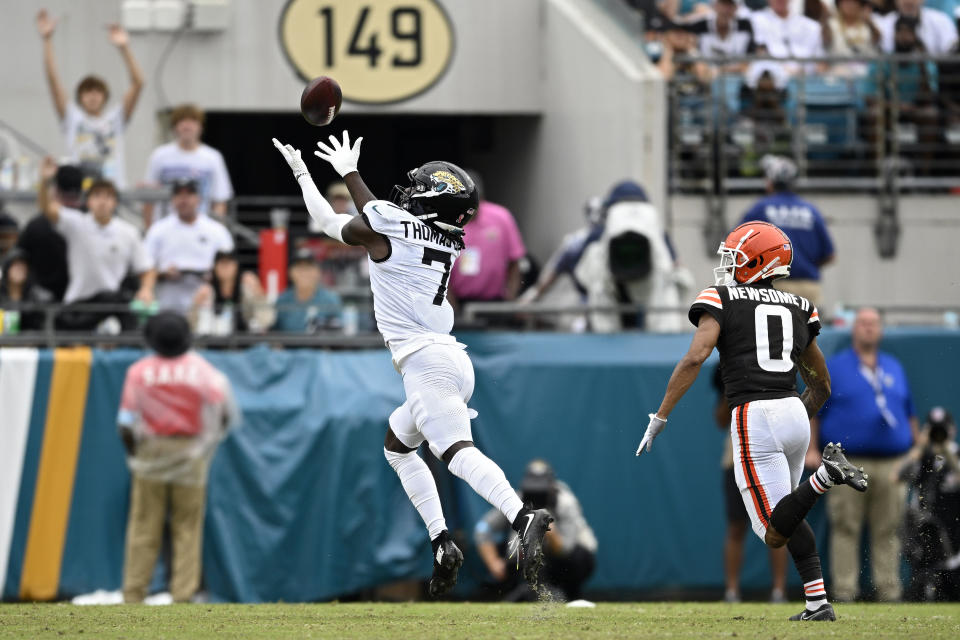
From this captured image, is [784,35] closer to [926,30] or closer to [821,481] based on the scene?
[926,30]

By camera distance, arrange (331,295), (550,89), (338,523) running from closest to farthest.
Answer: (338,523)
(331,295)
(550,89)

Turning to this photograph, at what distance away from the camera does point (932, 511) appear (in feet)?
40.9

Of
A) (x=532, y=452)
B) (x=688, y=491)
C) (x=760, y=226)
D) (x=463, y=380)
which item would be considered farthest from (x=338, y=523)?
(x=760, y=226)

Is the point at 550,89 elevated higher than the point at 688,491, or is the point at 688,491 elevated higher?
the point at 550,89

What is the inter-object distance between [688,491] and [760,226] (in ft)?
15.9

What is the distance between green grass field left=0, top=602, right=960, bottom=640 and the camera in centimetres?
705

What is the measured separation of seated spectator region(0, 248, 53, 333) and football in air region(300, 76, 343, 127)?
4804 millimetres

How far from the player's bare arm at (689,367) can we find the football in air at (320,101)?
6.90 feet

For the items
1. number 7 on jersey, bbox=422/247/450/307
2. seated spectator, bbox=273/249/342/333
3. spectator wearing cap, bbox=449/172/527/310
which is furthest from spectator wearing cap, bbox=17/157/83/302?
number 7 on jersey, bbox=422/247/450/307

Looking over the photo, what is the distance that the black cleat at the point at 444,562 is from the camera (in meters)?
7.89

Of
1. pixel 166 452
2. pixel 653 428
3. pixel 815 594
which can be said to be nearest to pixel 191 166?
pixel 166 452

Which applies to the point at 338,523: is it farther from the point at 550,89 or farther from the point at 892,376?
the point at 550,89

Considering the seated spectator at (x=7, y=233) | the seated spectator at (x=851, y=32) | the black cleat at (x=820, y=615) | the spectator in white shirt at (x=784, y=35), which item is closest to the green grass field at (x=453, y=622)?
the black cleat at (x=820, y=615)

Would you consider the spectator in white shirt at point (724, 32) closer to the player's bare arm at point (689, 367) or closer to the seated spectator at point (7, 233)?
the seated spectator at point (7, 233)
